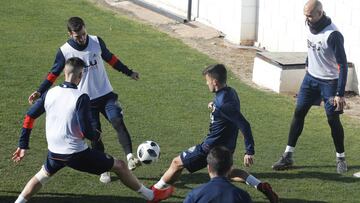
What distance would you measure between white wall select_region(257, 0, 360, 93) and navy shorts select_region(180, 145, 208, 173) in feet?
20.3

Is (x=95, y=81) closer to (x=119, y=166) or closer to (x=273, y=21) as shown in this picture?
(x=119, y=166)

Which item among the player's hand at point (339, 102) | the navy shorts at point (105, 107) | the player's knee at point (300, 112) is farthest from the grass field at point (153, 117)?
the player's hand at point (339, 102)

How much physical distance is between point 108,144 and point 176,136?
1.08 m

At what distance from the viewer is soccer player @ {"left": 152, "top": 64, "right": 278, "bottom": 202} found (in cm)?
834

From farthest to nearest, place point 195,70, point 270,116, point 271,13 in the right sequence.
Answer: point 271,13, point 195,70, point 270,116

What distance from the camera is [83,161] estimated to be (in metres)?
8.13

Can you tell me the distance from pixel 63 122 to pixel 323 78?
3876 millimetres

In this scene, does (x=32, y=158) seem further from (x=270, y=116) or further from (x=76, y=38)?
(x=270, y=116)

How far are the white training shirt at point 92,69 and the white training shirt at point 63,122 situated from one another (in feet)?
5.09

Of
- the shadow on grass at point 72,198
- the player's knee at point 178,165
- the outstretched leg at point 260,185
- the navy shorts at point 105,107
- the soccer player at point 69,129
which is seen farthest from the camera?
the navy shorts at point 105,107

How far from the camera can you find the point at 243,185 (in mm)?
9758

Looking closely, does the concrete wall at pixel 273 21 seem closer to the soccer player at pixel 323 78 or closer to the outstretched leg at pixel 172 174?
the soccer player at pixel 323 78

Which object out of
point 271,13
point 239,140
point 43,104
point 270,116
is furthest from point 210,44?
point 43,104

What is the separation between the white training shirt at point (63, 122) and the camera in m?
7.89
